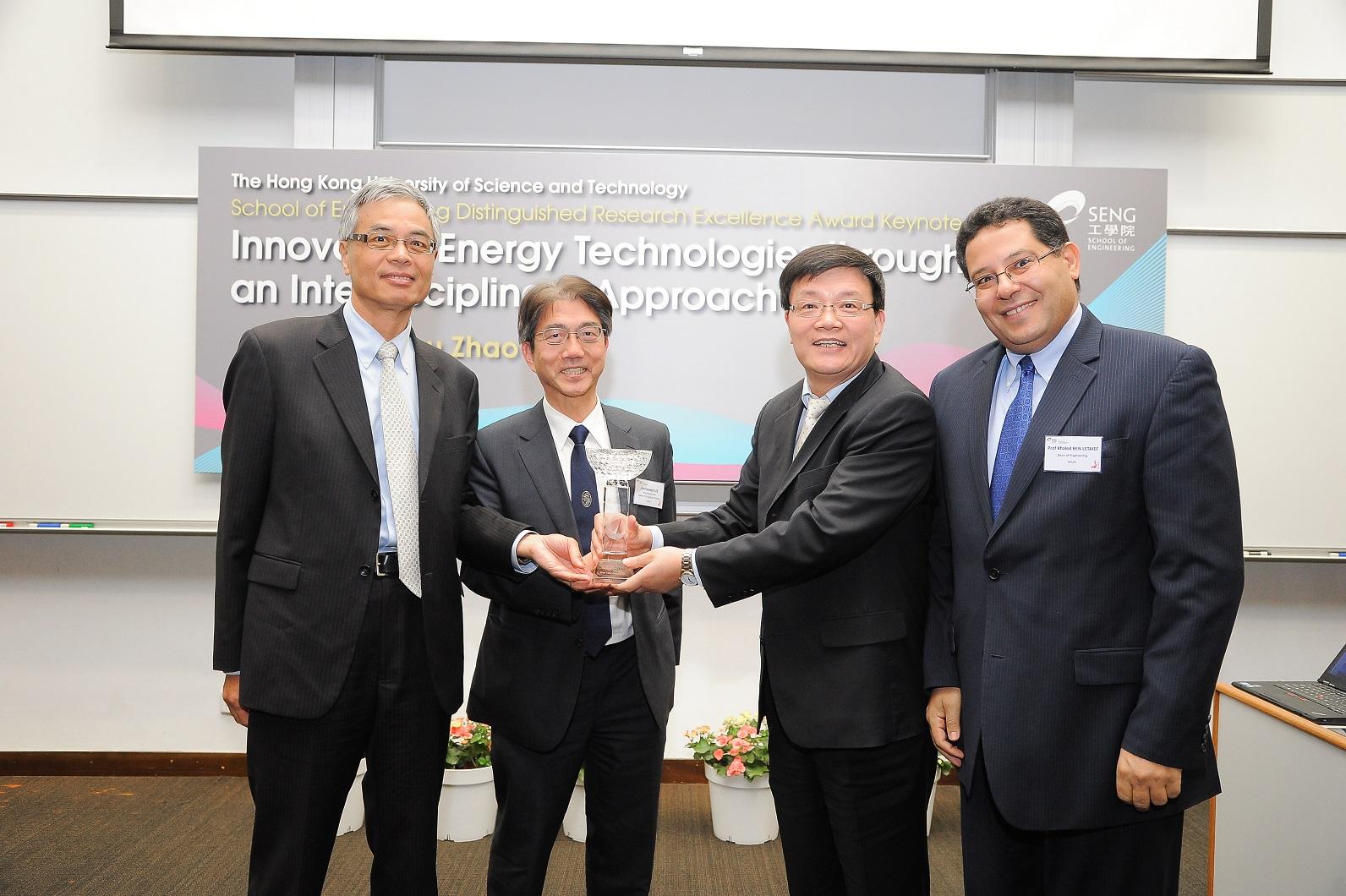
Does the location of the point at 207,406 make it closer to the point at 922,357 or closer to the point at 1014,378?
the point at 922,357

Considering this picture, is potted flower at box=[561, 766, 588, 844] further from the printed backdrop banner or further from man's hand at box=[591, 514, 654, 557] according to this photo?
man's hand at box=[591, 514, 654, 557]

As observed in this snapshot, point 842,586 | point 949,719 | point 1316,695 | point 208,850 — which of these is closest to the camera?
point 949,719

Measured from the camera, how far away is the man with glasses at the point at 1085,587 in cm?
157

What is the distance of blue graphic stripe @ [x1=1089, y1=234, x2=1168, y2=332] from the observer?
3.92m

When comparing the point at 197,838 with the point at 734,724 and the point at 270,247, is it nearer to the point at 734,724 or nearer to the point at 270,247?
the point at 734,724

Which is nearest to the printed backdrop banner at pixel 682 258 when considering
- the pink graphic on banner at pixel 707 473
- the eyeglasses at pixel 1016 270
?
the pink graphic on banner at pixel 707 473

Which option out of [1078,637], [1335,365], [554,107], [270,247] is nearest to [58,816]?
[270,247]

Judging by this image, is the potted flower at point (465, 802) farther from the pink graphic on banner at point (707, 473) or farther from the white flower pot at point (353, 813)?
the pink graphic on banner at point (707, 473)

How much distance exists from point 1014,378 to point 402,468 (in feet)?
4.33

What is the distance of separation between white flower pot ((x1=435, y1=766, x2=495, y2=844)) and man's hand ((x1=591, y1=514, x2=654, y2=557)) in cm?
188

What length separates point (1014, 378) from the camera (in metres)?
1.85

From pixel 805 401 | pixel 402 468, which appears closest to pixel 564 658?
pixel 402 468

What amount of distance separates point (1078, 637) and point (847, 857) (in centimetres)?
66

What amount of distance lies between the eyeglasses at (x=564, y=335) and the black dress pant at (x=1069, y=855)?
1286mm
